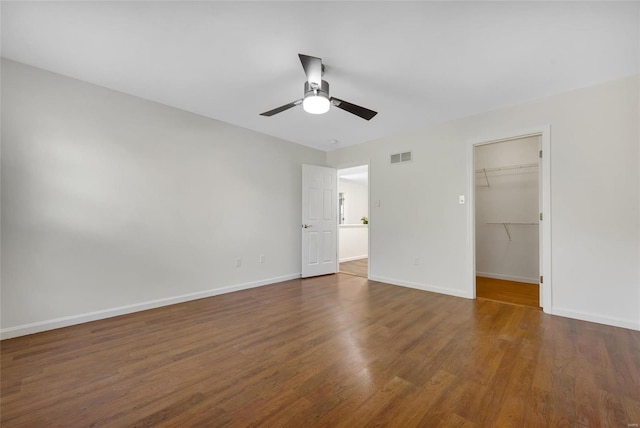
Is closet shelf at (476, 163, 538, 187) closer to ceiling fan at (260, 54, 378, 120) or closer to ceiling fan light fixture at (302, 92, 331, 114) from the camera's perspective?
ceiling fan at (260, 54, 378, 120)

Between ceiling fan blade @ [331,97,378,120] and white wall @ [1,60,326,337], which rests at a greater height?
ceiling fan blade @ [331,97,378,120]

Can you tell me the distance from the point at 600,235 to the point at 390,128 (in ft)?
9.18

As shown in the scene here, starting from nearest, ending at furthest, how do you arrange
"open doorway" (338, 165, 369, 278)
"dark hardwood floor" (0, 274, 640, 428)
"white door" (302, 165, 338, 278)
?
"dark hardwood floor" (0, 274, 640, 428) < "white door" (302, 165, 338, 278) < "open doorway" (338, 165, 369, 278)

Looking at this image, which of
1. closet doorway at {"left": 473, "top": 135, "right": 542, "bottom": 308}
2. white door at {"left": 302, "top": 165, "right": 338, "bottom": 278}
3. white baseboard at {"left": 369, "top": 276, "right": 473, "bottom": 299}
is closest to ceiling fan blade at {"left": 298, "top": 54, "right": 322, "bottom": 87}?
white door at {"left": 302, "top": 165, "right": 338, "bottom": 278}

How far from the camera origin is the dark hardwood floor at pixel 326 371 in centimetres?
146

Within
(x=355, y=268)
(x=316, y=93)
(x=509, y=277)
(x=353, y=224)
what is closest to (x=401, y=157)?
(x=316, y=93)

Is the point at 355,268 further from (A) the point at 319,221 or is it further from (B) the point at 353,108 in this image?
(B) the point at 353,108

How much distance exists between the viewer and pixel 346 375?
1816 mm

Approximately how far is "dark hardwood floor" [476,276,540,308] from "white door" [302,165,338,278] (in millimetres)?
2602

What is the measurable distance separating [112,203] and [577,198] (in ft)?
16.9

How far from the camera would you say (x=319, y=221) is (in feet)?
16.6

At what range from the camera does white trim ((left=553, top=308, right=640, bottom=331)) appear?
2559 millimetres

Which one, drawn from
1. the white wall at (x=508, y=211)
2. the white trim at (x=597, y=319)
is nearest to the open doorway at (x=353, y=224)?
the white wall at (x=508, y=211)

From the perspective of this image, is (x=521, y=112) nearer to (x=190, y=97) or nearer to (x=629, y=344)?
(x=629, y=344)
